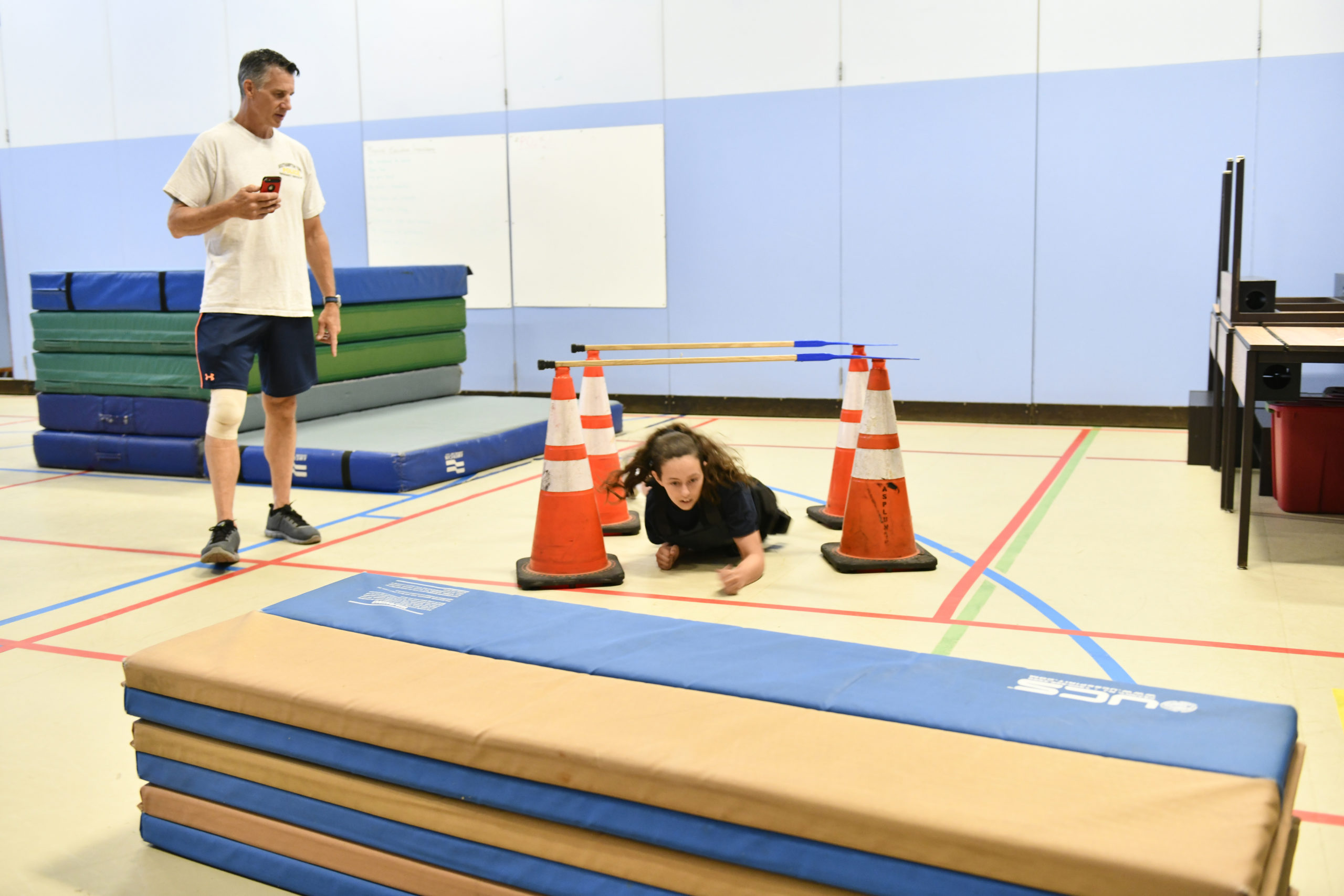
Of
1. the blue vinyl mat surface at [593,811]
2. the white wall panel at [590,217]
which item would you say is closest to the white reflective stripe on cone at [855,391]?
the blue vinyl mat surface at [593,811]

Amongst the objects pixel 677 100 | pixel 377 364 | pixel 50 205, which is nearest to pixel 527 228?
pixel 677 100

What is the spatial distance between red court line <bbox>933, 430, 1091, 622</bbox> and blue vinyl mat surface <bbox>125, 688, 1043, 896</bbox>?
1.86m

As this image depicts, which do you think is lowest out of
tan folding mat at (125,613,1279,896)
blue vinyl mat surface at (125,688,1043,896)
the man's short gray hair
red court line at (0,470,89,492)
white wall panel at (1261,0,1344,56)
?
red court line at (0,470,89,492)

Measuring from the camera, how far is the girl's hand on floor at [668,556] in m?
3.85

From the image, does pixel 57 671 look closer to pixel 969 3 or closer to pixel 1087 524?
pixel 1087 524

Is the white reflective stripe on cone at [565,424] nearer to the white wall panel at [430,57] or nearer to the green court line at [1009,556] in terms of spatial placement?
the green court line at [1009,556]

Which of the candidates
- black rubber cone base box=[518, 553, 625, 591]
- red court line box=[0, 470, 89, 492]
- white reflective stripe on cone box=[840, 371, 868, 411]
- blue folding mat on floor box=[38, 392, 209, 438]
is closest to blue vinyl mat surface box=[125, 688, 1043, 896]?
black rubber cone base box=[518, 553, 625, 591]

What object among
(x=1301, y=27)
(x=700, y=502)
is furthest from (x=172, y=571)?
(x=1301, y=27)

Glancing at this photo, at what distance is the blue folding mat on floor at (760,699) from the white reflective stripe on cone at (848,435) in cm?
225

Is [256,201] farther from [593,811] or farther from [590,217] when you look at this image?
[590,217]

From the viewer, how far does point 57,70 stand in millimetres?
10008

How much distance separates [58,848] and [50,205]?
9.94 metres

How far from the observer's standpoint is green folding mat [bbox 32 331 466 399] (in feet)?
18.9

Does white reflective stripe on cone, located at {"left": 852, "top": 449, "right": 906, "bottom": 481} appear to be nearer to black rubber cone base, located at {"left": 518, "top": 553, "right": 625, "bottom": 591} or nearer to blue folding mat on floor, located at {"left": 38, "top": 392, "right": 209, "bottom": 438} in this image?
black rubber cone base, located at {"left": 518, "top": 553, "right": 625, "bottom": 591}
